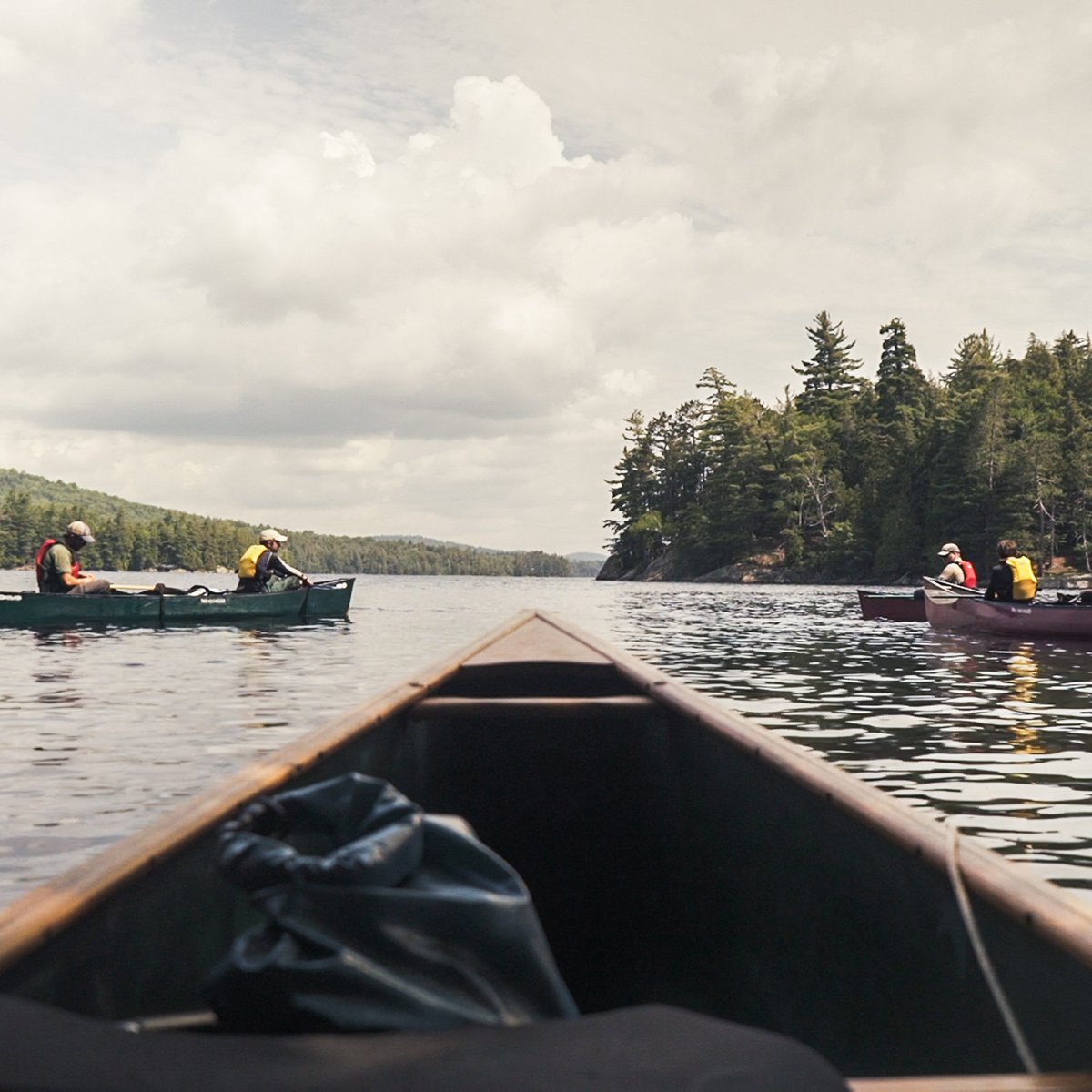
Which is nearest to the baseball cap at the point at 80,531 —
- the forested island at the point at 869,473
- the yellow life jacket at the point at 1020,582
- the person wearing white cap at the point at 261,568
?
the person wearing white cap at the point at 261,568

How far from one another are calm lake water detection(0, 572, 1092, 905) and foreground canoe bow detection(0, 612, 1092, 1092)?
4.70 ft

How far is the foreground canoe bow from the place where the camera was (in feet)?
6.12

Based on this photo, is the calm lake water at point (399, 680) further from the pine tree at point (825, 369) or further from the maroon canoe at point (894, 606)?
the pine tree at point (825, 369)

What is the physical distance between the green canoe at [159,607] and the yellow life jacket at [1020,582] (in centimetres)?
1356

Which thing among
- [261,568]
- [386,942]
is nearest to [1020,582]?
[261,568]

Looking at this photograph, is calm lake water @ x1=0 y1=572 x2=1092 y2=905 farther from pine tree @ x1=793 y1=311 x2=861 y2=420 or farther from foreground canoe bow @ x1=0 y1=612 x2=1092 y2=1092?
pine tree @ x1=793 y1=311 x2=861 y2=420

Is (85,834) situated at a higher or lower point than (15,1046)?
lower

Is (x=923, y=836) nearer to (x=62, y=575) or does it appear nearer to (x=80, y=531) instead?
(x=80, y=531)

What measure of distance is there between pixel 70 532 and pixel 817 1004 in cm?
1826

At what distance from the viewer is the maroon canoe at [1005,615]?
17242 millimetres

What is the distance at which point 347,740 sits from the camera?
3496mm

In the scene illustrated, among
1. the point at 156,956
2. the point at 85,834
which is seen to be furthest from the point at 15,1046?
the point at 85,834

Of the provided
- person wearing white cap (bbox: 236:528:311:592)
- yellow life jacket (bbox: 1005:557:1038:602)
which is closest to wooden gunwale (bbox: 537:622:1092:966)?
yellow life jacket (bbox: 1005:557:1038:602)

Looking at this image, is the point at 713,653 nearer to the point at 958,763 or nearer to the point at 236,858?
the point at 958,763
